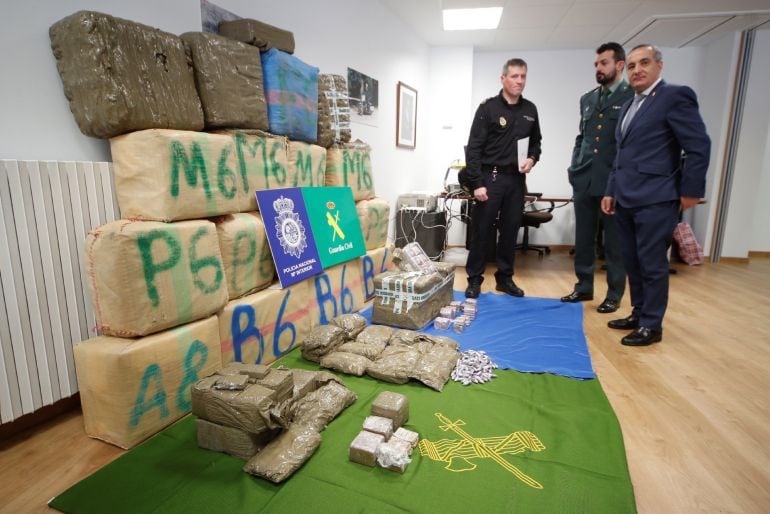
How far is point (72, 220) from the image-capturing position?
59.0 inches

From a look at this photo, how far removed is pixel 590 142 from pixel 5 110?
314cm

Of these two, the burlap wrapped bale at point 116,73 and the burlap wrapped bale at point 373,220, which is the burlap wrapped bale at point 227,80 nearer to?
the burlap wrapped bale at point 116,73

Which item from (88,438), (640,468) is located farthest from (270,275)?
(640,468)

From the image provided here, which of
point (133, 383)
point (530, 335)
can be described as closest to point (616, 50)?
point (530, 335)

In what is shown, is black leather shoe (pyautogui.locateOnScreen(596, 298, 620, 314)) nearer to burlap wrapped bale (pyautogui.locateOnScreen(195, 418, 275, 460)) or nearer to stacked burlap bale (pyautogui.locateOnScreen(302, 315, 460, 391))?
stacked burlap bale (pyautogui.locateOnScreen(302, 315, 460, 391))

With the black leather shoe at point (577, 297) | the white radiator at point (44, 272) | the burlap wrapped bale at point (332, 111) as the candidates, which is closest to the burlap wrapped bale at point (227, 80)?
the white radiator at point (44, 272)

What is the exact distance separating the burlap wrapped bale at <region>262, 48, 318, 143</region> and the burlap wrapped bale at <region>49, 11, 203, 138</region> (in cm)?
52

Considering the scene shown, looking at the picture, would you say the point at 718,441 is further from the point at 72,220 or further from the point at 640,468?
the point at 72,220

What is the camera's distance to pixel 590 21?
13.9 feet

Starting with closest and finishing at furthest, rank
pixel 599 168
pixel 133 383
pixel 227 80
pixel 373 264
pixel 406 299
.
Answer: pixel 133 383 → pixel 227 80 → pixel 406 299 → pixel 599 168 → pixel 373 264

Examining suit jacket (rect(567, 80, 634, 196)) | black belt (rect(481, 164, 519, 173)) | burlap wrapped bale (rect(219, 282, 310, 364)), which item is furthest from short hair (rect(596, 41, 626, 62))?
burlap wrapped bale (rect(219, 282, 310, 364))

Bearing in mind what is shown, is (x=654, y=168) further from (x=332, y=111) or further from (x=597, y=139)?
(x=332, y=111)

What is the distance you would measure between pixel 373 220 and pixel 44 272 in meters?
1.98

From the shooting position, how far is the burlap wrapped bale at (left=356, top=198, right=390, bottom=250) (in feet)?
9.77
